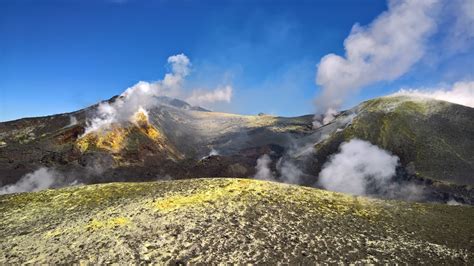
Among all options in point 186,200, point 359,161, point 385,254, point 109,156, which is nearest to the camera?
point 385,254

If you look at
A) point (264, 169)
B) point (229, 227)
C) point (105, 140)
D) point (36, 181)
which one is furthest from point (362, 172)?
point (229, 227)

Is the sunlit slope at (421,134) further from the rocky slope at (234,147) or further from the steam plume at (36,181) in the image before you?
the steam plume at (36,181)

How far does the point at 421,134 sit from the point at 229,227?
407ft

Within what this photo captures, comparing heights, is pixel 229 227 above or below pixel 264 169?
below

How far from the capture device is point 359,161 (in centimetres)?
13038

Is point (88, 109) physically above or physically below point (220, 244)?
above

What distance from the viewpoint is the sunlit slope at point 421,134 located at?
366 ft

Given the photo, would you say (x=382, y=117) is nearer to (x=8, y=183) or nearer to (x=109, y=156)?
(x=109, y=156)

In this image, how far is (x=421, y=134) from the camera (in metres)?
132

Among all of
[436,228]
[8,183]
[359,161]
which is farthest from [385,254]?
[359,161]

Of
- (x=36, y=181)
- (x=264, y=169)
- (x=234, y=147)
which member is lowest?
(x=36, y=181)

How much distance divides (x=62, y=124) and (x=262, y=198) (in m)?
117

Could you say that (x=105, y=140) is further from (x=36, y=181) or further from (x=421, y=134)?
(x=421, y=134)

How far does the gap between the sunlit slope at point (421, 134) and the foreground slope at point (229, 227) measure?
3399 inches
